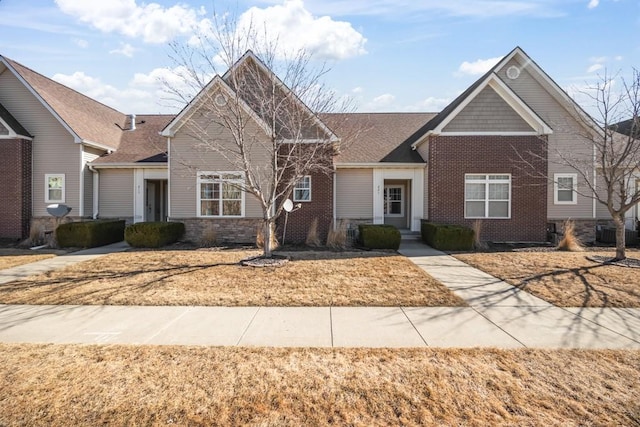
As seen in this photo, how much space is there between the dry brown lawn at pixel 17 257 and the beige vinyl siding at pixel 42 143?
13.0 feet

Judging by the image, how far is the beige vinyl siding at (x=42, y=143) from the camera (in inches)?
628

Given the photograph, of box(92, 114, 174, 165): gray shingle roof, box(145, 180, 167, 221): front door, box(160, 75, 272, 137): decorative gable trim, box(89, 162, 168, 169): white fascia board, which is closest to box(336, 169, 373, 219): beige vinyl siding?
box(160, 75, 272, 137): decorative gable trim

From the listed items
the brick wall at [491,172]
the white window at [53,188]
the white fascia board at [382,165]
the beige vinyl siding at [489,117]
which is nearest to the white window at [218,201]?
the white fascia board at [382,165]

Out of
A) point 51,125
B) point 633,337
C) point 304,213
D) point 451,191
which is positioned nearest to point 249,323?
point 633,337

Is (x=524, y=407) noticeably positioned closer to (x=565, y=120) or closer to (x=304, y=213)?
(x=304, y=213)

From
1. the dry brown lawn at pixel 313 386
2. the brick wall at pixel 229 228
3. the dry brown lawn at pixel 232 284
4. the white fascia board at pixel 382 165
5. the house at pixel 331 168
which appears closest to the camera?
the dry brown lawn at pixel 313 386

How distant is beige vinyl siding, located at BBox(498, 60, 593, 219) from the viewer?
54.9 feet

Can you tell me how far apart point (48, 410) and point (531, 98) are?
2088cm

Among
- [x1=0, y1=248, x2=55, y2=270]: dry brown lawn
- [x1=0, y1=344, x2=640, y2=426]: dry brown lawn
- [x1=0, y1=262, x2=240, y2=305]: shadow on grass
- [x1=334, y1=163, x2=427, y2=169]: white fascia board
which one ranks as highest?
[x1=334, y1=163, x2=427, y2=169]: white fascia board

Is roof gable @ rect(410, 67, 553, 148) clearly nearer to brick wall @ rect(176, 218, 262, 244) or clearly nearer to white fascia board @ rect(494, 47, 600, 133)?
white fascia board @ rect(494, 47, 600, 133)

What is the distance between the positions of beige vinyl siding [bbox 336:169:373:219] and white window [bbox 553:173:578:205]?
29.4ft

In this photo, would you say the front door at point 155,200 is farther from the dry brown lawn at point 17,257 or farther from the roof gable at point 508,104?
the roof gable at point 508,104

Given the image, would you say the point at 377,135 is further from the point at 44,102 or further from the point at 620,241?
the point at 44,102

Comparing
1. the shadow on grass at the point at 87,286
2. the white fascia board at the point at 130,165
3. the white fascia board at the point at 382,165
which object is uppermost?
the white fascia board at the point at 382,165
